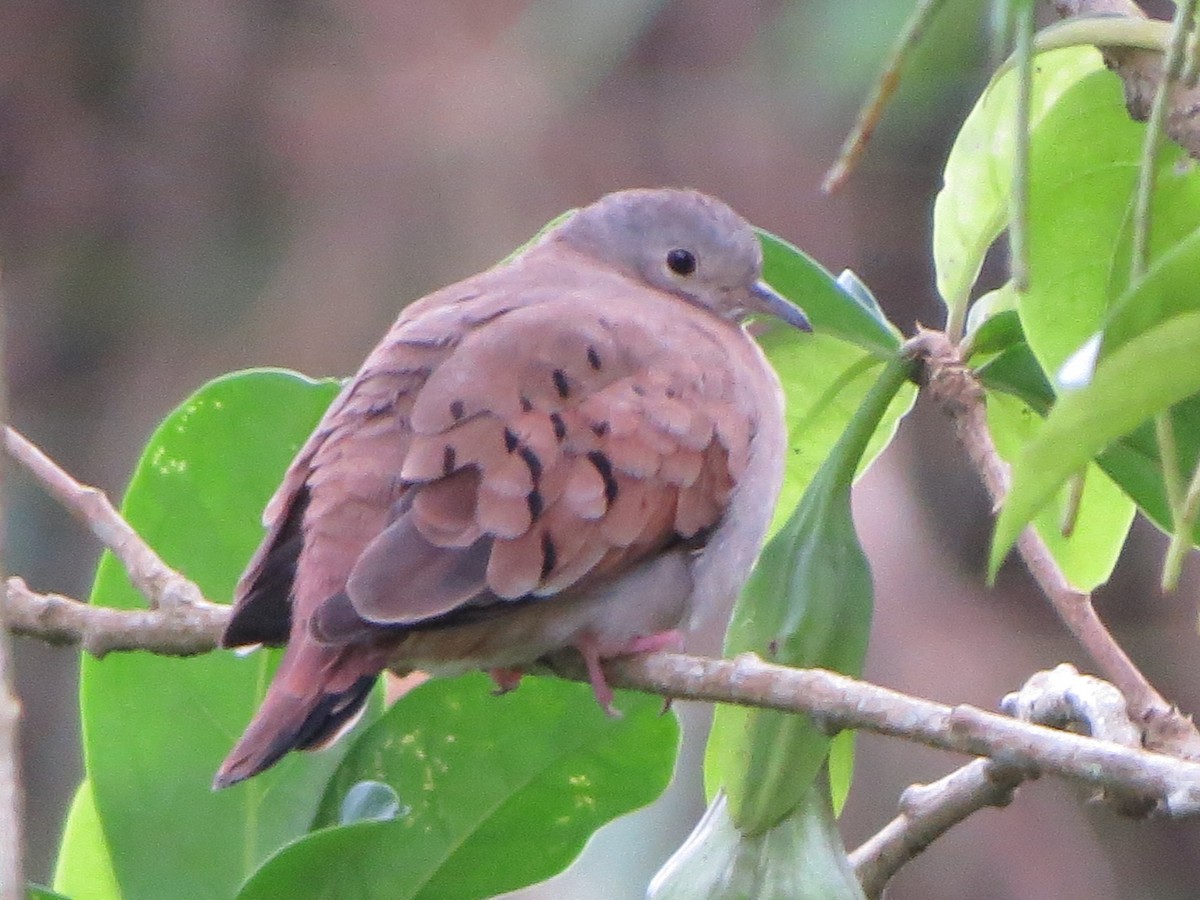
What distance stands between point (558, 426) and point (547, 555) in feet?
0.51

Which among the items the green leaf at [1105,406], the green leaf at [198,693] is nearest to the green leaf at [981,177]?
the green leaf at [198,693]

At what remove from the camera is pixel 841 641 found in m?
1.64

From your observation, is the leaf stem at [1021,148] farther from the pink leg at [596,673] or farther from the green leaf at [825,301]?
the pink leg at [596,673]

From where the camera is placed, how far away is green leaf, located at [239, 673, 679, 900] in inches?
67.2

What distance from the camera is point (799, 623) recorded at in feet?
5.42

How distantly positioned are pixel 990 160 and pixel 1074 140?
0.87 feet

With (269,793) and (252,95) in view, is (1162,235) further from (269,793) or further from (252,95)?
(252,95)

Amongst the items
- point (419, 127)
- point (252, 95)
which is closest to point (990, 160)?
point (419, 127)

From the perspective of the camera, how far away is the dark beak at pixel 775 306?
6.73 ft

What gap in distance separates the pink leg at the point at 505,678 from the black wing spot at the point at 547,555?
0.34ft

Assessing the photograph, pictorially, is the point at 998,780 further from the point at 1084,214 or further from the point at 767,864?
the point at 1084,214

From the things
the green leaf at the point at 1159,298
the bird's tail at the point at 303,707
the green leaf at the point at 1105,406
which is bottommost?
the bird's tail at the point at 303,707

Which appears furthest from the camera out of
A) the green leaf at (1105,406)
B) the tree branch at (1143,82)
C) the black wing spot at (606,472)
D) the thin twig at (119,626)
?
the black wing spot at (606,472)

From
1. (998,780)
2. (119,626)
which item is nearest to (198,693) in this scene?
(119,626)
